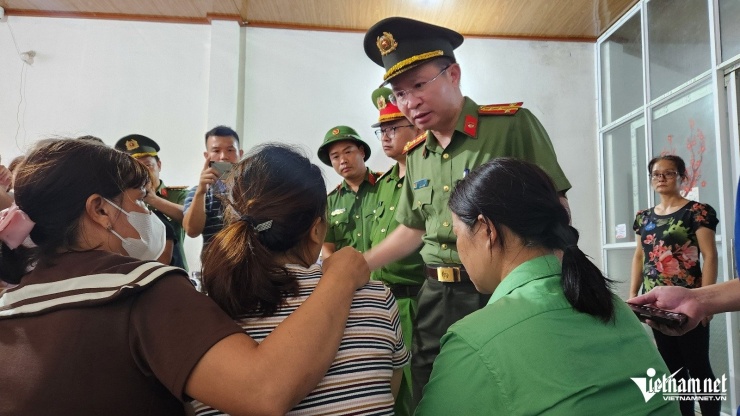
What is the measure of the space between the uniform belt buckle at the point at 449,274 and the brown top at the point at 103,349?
0.92 m

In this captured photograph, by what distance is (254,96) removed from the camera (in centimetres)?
427

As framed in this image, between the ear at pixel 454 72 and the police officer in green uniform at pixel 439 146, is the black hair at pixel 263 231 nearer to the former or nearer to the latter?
the police officer in green uniform at pixel 439 146

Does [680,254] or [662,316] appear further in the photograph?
[680,254]

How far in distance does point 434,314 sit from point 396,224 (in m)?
0.90

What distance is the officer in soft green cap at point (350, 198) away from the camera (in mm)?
2711

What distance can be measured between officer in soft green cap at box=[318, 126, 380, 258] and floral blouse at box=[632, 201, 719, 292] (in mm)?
1704

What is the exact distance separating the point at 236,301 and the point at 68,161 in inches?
17.0

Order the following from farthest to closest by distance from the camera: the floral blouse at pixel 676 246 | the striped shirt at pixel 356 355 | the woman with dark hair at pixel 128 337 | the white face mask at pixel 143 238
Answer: the floral blouse at pixel 676 246 → the white face mask at pixel 143 238 → the striped shirt at pixel 356 355 → the woman with dark hair at pixel 128 337

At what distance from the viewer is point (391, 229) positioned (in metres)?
2.44

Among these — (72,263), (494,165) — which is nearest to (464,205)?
(494,165)

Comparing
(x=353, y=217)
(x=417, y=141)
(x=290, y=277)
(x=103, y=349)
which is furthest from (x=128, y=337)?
(x=353, y=217)

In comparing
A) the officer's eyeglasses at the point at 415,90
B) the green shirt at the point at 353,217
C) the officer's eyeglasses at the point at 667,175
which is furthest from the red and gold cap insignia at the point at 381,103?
the officer's eyeglasses at the point at 667,175

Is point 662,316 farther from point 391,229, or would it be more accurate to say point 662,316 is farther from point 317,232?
point 391,229

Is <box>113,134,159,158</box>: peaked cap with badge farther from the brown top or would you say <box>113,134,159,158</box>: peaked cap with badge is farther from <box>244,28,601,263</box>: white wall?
the brown top
